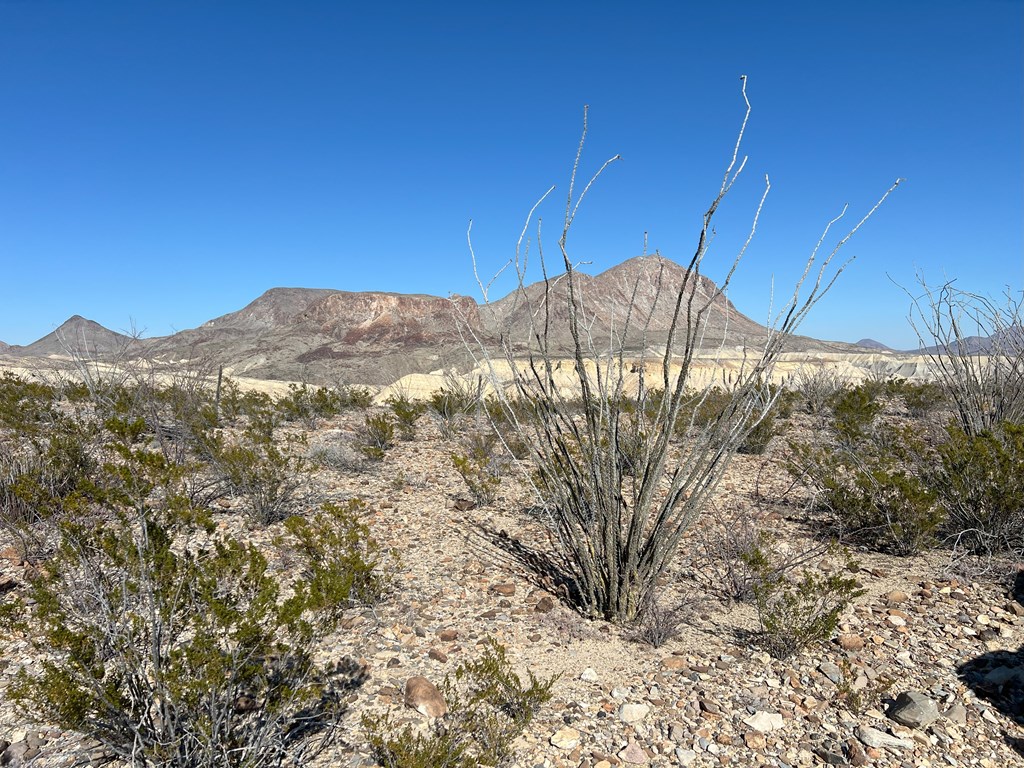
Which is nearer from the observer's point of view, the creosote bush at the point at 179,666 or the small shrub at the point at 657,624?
the creosote bush at the point at 179,666

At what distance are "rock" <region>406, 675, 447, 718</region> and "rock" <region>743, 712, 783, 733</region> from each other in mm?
1311

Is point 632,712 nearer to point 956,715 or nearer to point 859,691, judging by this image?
point 859,691

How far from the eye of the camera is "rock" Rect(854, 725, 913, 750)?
2135 millimetres

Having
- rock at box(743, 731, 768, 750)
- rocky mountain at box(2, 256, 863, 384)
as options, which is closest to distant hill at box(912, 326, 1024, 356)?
rock at box(743, 731, 768, 750)

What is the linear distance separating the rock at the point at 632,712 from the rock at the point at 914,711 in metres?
1.02

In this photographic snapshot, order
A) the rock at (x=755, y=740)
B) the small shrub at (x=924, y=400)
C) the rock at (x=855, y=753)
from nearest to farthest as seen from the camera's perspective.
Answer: the rock at (x=855, y=753) → the rock at (x=755, y=740) → the small shrub at (x=924, y=400)

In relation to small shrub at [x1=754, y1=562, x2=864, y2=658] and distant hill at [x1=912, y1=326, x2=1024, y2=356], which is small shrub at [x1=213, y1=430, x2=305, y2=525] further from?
distant hill at [x1=912, y1=326, x2=1024, y2=356]

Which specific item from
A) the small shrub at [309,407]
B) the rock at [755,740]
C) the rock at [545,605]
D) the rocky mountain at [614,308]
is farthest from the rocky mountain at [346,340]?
the rock at [755,740]

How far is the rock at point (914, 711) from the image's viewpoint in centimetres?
223

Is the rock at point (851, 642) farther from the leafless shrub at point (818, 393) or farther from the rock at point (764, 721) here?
the leafless shrub at point (818, 393)

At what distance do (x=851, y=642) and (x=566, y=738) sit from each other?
167cm

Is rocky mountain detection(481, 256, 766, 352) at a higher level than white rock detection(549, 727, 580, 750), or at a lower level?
higher

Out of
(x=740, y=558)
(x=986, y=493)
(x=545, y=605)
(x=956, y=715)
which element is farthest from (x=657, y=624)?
(x=986, y=493)

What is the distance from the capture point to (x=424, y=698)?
2.46 meters
